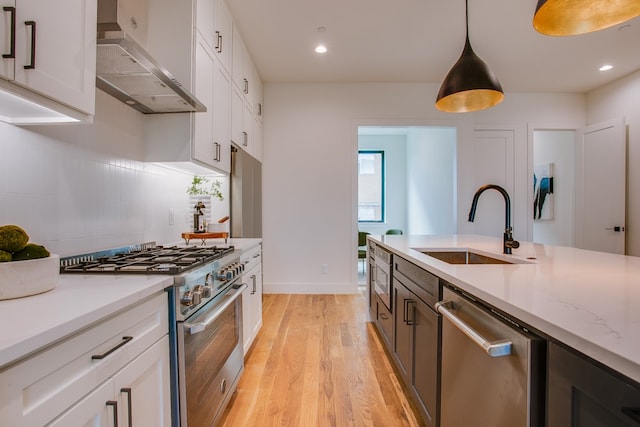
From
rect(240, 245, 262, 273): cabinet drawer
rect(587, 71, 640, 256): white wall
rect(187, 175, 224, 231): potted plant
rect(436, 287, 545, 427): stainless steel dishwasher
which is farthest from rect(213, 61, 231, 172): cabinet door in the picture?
rect(587, 71, 640, 256): white wall

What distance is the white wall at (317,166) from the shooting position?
431 centimetres

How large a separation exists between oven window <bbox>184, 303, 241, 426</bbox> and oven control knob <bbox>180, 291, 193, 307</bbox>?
4.6 inches

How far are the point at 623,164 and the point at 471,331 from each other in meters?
4.53

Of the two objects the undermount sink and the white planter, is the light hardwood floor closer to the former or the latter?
the undermount sink

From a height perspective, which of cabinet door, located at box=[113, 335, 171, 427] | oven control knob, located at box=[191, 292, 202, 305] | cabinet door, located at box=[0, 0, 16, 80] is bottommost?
Result: cabinet door, located at box=[113, 335, 171, 427]

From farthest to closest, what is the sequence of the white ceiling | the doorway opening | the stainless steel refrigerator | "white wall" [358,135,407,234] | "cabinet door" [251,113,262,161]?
1. "white wall" [358,135,407,234]
2. the doorway opening
3. "cabinet door" [251,113,262,161]
4. the stainless steel refrigerator
5. the white ceiling

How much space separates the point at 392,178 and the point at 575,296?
6.16 metres

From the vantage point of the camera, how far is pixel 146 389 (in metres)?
0.98

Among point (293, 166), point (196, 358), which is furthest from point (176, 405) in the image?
point (293, 166)

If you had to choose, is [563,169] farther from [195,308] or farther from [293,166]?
[195,308]

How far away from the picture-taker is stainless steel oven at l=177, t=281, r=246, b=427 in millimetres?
1171

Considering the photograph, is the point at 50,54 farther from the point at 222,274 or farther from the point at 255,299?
the point at 255,299

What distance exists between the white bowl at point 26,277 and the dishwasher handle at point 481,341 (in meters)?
1.24

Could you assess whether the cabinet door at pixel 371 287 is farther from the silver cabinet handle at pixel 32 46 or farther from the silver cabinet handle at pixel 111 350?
the silver cabinet handle at pixel 32 46
